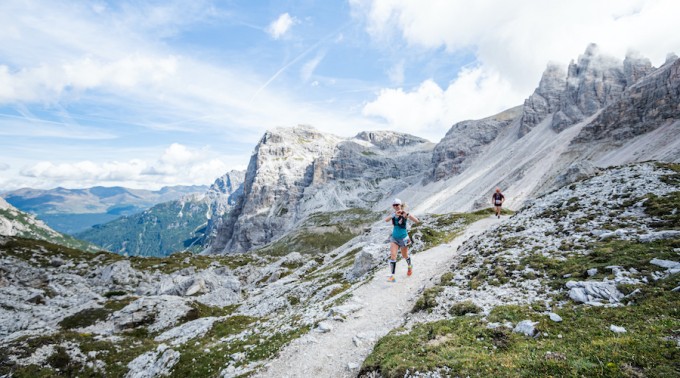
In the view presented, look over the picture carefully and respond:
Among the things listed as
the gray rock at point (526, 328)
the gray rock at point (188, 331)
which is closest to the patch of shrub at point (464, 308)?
the gray rock at point (526, 328)

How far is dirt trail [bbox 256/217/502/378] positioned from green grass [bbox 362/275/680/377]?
1.92 m

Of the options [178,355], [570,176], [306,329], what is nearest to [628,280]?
[306,329]

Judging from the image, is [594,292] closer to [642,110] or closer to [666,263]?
[666,263]

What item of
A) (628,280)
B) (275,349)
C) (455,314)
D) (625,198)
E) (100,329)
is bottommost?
(100,329)

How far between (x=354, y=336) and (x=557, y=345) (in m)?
8.79

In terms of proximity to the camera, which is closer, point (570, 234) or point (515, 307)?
point (515, 307)

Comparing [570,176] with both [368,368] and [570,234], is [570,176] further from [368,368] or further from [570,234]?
[368,368]

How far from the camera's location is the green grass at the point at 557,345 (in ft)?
24.9

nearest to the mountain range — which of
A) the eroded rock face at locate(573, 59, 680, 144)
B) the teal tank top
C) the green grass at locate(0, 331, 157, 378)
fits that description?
the green grass at locate(0, 331, 157, 378)

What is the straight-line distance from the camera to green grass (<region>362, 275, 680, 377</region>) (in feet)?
24.9

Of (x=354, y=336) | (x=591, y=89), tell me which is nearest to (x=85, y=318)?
(x=354, y=336)

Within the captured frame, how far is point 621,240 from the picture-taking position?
627 inches

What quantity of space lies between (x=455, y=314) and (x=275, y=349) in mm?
9949

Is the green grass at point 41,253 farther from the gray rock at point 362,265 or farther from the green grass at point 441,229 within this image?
the green grass at point 441,229
